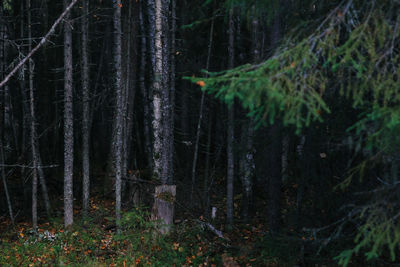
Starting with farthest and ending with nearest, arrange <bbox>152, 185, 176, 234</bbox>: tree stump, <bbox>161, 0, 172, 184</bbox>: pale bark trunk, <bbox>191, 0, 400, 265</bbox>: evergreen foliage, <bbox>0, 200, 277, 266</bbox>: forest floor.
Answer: <bbox>161, 0, 172, 184</bbox>: pale bark trunk < <bbox>152, 185, 176, 234</bbox>: tree stump < <bbox>0, 200, 277, 266</bbox>: forest floor < <bbox>191, 0, 400, 265</bbox>: evergreen foliage

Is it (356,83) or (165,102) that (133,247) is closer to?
(165,102)

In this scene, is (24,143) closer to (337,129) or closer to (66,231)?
(66,231)

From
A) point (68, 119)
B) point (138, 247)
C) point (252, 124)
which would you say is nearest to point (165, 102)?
point (252, 124)

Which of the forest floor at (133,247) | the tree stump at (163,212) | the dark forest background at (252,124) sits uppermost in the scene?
the dark forest background at (252,124)

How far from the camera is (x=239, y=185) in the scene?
14133 mm

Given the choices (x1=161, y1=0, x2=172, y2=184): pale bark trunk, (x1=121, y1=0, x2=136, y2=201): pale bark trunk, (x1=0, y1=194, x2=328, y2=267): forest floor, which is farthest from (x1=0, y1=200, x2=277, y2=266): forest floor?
(x1=121, y1=0, x2=136, y2=201): pale bark trunk

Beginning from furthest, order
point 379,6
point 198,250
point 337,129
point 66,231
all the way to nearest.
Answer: point 66,231
point 198,250
point 337,129
point 379,6

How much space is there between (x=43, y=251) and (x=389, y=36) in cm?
880

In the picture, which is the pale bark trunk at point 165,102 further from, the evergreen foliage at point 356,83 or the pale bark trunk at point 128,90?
the evergreen foliage at point 356,83

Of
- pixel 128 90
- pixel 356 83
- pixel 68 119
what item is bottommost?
pixel 68 119

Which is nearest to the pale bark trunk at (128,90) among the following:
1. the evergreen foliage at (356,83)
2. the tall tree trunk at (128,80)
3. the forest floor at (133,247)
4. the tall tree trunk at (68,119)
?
the tall tree trunk at (128,80)

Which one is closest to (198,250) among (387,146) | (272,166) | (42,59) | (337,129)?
(272,166)

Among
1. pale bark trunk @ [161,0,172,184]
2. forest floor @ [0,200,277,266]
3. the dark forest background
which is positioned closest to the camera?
the dark forest background

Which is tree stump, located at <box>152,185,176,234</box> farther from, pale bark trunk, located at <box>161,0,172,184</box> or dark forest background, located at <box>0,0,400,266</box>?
pale bark trunk, located at <box>161,0,172,184</box>
